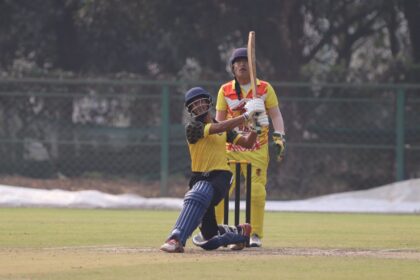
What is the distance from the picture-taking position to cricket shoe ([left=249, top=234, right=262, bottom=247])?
12234 mm

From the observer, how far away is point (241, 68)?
1246 centimetres

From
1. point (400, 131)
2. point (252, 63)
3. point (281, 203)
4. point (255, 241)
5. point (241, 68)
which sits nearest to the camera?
point (252, 63)

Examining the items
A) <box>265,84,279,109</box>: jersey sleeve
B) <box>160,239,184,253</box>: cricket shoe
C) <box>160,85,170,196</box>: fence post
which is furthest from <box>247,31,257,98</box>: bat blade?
<box>160,85,170,196</box>: fence post

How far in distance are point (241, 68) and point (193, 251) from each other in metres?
2.05

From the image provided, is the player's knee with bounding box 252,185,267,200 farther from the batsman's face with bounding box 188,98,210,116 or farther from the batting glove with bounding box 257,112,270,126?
the batsman's face with bounding box 188,98,210,116

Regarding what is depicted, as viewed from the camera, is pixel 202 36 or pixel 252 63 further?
pixel 202 36

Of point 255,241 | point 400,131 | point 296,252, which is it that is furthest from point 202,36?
point 296,252

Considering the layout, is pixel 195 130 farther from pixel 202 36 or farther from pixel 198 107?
pixel 202 36

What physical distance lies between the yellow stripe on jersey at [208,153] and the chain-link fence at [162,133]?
38.8ft

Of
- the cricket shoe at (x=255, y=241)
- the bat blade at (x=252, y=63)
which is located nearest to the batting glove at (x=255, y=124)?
the bat blade at (x=252, y=63)

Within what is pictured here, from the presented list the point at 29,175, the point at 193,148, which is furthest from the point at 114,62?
the point at 193,148

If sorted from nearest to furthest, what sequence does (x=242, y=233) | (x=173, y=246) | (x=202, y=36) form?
(x=173, y=246) → (x=242, y=233) → (x=202, y=36)

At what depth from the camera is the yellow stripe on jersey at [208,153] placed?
1144 cm

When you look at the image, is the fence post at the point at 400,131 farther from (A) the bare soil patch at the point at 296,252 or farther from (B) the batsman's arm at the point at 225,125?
(B) the batsman's arm at the point at 225,125
